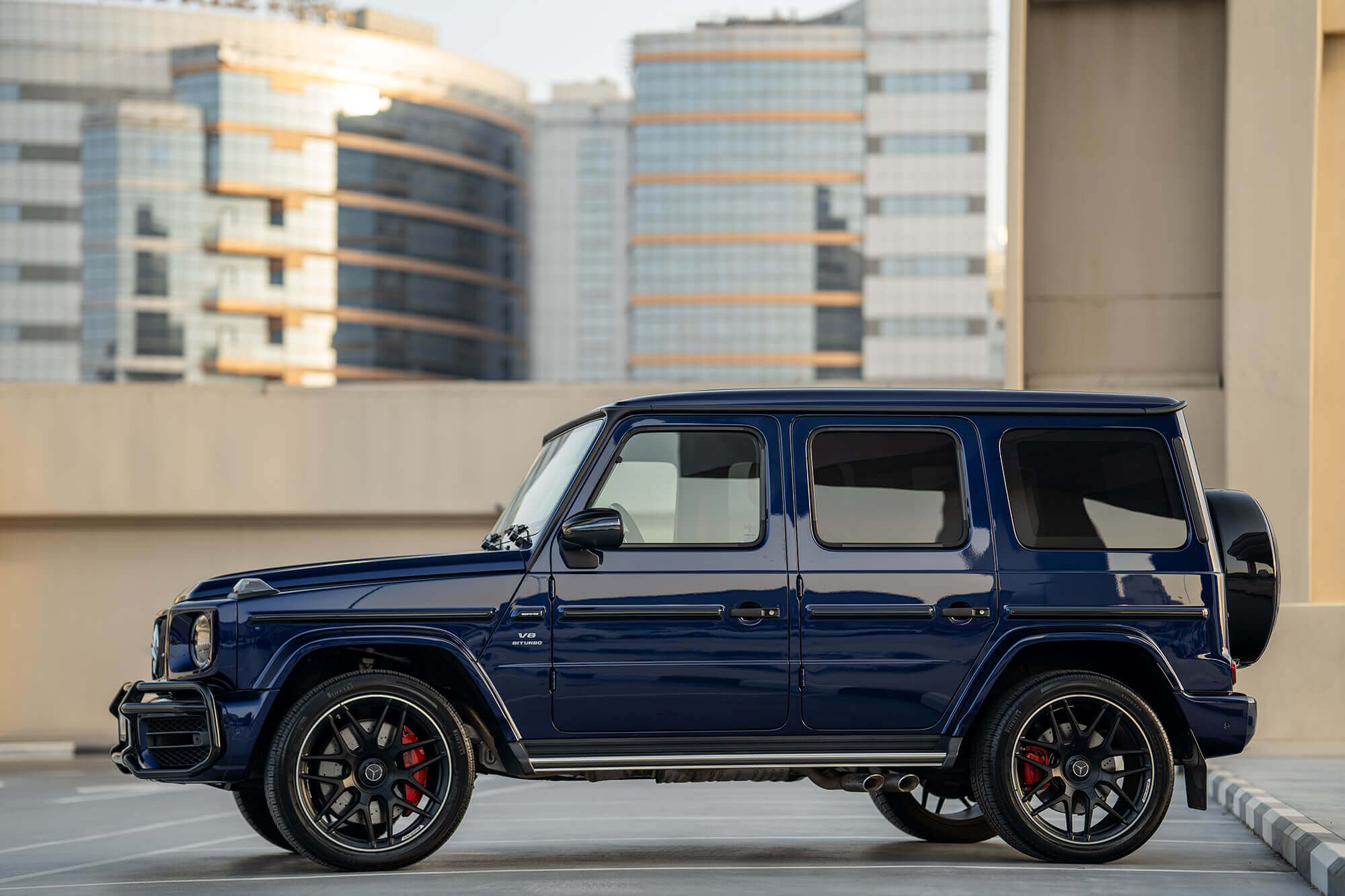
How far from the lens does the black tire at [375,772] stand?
663 cm

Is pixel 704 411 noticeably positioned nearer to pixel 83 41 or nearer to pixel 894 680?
pixel 894 680

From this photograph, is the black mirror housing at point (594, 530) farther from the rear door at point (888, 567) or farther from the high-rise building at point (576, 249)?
the high-rise building at point (576, 249)

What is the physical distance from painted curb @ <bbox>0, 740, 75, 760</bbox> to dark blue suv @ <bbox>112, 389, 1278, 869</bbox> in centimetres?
1159

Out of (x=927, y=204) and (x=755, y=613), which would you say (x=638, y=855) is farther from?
(x=927, y=204)

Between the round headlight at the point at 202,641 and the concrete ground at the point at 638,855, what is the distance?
0.92 m

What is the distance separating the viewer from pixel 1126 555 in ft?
23.5

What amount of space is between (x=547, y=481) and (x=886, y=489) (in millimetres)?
1556

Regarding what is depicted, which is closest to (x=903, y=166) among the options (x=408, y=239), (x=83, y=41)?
(x=408, y=239)

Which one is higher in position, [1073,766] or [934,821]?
[1073,766]

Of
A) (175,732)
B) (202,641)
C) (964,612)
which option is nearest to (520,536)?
(202,641)

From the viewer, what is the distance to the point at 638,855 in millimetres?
7508

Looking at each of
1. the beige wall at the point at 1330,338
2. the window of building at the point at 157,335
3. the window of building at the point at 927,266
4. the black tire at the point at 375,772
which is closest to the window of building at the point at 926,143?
the window of building at the point at 927,266

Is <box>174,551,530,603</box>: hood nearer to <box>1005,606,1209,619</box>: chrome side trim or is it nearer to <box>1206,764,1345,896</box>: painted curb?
<box>1005,606,1209,619</box>: chrome side trim

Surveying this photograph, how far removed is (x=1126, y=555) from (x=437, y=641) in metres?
3.08
